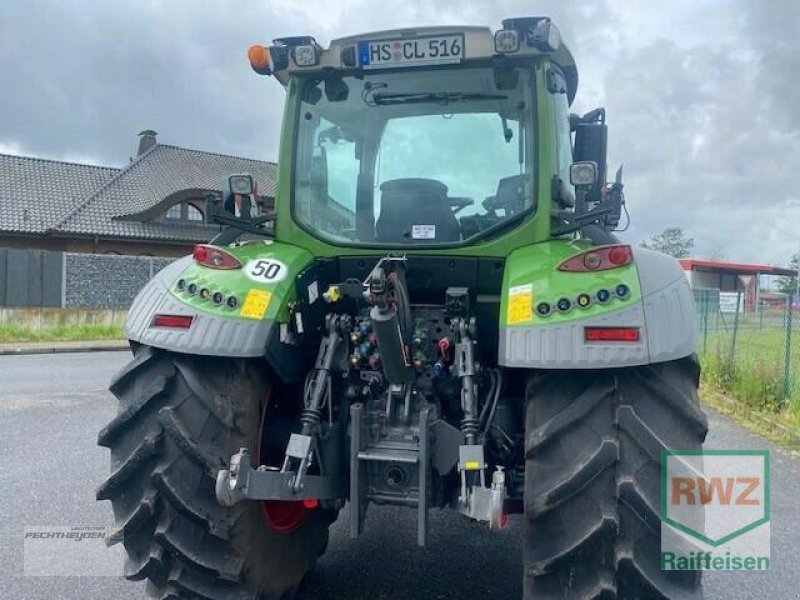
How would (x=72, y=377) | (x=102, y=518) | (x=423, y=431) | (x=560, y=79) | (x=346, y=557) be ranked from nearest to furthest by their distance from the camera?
1. (x=423, y=431)
2. (x=560, y=79)
3. (x=346, y=557)
4. (x=102, y=518)
5. (x=72, y=377)

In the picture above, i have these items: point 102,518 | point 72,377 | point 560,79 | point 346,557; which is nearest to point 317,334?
point 346,557

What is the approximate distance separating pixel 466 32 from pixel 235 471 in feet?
7.27

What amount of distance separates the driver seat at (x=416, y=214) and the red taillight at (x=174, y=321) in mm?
1025

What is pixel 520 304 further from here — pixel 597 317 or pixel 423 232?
pixel 423 232

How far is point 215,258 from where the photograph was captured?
125 inches

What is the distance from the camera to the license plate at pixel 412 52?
10.7 feet

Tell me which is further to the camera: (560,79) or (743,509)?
(743,509)

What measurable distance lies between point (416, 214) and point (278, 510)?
155 centimetres

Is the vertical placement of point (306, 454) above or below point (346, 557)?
above

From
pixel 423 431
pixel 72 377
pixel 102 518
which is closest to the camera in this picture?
pixel 423 431

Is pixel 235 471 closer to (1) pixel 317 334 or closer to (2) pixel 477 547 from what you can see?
(1) pixel 317 334

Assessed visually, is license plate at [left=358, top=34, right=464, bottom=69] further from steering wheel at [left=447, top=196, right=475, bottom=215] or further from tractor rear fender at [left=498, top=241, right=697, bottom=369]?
tractor rear fender at [left=498, top=241, right=697, bottom=369]

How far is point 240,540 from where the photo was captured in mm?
2797

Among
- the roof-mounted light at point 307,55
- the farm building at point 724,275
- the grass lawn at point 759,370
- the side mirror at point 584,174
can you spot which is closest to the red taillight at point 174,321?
the roof-mounted light at point 307,55
